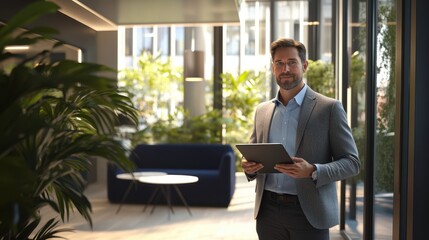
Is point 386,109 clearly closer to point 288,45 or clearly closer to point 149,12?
point 288,45

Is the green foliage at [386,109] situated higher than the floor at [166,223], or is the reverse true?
the green foliage at [386,109]

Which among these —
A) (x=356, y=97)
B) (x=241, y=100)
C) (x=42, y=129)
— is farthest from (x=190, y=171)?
(x=42, y=129)

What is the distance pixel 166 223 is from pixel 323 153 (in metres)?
4.26

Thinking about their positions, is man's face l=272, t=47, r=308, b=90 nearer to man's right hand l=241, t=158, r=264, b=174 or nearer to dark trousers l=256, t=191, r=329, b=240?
man's right hand l=241, t=158, r=264, b=174

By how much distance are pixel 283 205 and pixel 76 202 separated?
1.01 meters

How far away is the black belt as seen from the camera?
2508 millimetres

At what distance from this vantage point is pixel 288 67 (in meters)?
2.55

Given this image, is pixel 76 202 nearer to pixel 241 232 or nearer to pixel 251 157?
pixel 251 157

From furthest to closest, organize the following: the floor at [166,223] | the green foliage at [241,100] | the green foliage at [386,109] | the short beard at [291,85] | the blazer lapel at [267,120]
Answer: the green foliage at [241,100]
the floor at [166,223]
the green foliage at [386,109]
the blazer lapel at [267,120]
the short beard at [291,85]

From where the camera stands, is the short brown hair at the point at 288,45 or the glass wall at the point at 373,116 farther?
the glass wall at the point at 373,116

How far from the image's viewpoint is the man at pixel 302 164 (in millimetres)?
2428

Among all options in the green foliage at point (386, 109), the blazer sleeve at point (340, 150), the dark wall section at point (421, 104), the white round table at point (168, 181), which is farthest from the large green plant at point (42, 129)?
the white round table at point (168, 181)

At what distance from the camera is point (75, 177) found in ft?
6.90

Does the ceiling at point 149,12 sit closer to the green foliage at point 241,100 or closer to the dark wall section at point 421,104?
the green foliage at point 241,100
